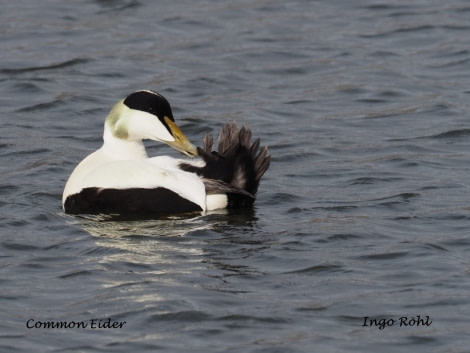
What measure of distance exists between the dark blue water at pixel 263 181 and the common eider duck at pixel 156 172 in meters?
0.15

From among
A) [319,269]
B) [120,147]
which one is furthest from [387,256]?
[120,147]

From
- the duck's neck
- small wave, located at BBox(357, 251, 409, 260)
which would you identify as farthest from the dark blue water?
the duck's neck

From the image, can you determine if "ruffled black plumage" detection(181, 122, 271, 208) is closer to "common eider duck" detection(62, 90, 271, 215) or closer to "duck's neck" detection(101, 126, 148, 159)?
"common eider duck" detection(62, 90, 271, 215)

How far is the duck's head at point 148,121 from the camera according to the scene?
1019 cm

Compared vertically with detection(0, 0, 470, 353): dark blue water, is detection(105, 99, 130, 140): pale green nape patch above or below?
above

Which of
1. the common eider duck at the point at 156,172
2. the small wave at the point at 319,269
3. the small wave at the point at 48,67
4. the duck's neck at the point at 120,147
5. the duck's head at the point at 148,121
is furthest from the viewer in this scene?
the small wave at the point at 48,67

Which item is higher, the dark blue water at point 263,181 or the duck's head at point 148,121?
the duck's head at point 148,121

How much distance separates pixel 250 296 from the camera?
8297 mm

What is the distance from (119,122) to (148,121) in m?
0.23

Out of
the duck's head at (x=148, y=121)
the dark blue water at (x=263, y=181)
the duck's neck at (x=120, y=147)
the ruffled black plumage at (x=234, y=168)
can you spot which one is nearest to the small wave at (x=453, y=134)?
the dark blue water at (x=263, y=181)

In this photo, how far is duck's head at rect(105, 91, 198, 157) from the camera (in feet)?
33.4

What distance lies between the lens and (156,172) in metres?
9.91

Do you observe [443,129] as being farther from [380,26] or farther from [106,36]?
[106,36]

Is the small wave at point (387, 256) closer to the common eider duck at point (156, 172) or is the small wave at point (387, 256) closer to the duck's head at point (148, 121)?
the common eider duck at point (156, 172)
